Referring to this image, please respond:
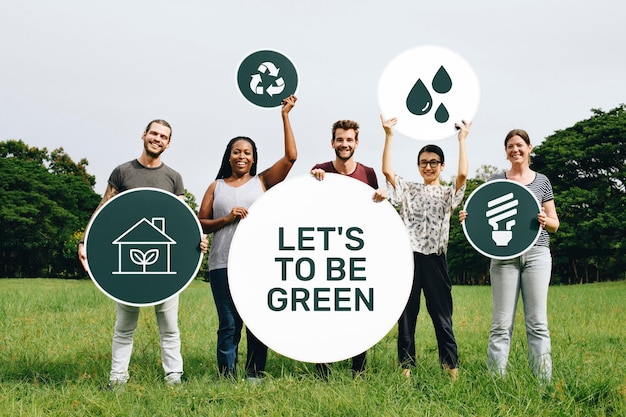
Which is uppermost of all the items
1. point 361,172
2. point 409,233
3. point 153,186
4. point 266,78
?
point 266,78

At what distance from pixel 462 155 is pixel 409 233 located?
0.72 metres

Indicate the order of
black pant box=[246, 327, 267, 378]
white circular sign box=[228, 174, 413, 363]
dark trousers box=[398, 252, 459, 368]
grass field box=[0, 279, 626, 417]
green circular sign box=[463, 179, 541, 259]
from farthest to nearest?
black pant box=[246, 327, 267, 378], dark trousers box=[398, 252, 459, 368], green circular sign box=[463, 179, 541, 259], white circular sign box=[228, 174, 413, 363], grass field box=[0, 279, 626, 417]

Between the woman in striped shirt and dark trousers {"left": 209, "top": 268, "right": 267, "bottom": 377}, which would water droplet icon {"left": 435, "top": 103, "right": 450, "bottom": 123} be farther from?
dark trousers {"left": 209, "top": 268, "right": 267, "bottom": 377}

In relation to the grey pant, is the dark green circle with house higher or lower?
→ higher

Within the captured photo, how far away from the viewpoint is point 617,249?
106 ft

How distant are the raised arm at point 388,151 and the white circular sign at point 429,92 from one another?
0.18 ft

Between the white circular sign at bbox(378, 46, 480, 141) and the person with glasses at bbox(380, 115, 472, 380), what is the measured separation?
0.33 ft

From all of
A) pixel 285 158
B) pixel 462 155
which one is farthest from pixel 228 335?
pixel 462 155

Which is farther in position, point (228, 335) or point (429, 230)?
point (228, 335)

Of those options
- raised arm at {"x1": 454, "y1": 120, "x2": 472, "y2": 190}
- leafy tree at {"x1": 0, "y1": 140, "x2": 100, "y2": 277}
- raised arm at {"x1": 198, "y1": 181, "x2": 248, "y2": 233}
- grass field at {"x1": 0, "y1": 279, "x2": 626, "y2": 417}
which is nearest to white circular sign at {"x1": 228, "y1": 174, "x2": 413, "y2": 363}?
raised arm at {"x1": 198, "y1": 181, "x2": 248, "y2": 233}

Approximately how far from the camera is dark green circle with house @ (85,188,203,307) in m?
4.20

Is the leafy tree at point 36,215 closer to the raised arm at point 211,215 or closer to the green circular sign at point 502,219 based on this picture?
the raised arm at point 211,215

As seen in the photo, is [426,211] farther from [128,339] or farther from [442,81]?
[128,339]

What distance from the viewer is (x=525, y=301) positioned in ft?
14.6
